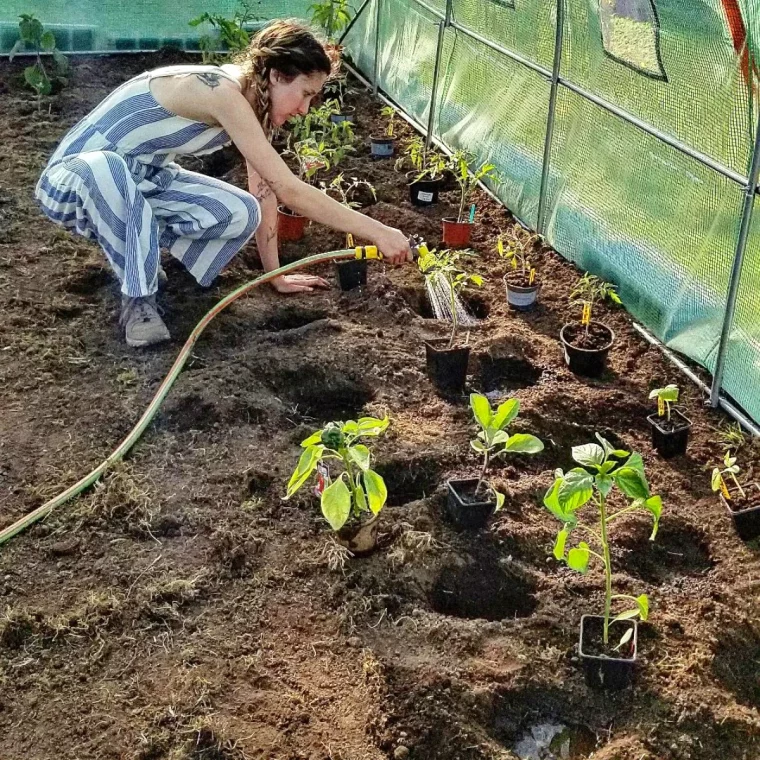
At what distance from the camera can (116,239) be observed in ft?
12.6

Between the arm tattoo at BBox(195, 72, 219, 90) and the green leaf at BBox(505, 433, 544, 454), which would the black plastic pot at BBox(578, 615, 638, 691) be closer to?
the green leaf at BBox(505, 433, 544, 454)

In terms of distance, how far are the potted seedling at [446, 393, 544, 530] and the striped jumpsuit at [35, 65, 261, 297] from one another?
5.37ft

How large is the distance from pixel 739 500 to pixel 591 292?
1403mm

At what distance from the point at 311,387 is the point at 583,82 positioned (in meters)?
2.12

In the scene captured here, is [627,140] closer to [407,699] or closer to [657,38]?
[657,38]

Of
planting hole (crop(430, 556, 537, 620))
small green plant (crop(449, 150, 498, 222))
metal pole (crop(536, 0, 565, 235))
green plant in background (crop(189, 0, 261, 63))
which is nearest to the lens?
planting hole (crop(430, 556, 537, 620))

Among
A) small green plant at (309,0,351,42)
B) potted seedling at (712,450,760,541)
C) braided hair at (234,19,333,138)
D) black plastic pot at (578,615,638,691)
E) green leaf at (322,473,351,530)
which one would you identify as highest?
braided hair at (234,19,333,138)

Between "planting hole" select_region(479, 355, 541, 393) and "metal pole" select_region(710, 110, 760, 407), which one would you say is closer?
"metal pole" select_region(710, 110, 760, 407)

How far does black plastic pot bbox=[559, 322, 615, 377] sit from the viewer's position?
379 cm

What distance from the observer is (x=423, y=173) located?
5219 millimetres

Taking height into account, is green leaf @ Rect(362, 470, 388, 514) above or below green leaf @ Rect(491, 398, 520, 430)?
below

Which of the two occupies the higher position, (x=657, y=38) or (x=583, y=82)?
(x=657, y=38)

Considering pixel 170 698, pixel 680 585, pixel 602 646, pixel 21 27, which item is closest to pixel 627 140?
pixel 680 585

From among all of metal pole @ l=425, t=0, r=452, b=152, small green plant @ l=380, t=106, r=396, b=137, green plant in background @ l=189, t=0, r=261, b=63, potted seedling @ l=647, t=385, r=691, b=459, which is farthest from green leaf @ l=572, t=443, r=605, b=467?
green plant in background @ l=189, t=0, r=261, b=63
